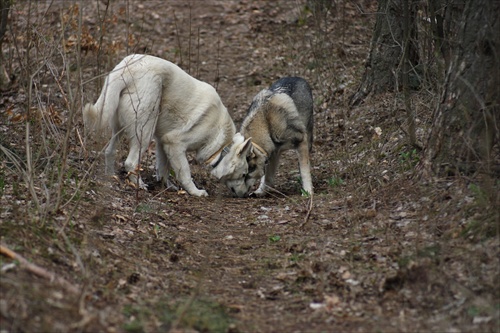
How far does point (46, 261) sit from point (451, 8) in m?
5.08

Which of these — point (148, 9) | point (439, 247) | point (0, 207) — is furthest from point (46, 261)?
point (148, 9)

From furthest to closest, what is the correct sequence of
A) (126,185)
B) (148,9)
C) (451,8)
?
(148,9)
(126,185)
(451,8)

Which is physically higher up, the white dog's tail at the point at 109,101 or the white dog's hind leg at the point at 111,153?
the white dog's tail at the point at 109,101

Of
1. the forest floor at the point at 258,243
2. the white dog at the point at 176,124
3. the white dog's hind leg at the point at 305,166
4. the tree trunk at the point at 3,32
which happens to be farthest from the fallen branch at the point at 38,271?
the tree trunk at the point at 3,32

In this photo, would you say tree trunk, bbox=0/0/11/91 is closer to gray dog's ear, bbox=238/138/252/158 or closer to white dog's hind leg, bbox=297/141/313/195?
gray dog's ear, bbox=238/138/252/158

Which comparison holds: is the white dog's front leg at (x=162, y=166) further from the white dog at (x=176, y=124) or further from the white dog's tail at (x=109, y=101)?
the white dog's tail at (x=109, y=101)

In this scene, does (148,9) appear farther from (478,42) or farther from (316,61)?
(478,42)

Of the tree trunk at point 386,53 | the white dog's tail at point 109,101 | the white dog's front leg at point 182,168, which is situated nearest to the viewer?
the white dog's tail at point 109,101

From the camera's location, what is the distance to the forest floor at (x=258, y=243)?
4.37 m

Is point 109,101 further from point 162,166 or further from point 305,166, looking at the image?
point 305,166

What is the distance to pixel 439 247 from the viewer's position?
17.1 ft

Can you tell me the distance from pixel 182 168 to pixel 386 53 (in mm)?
3375

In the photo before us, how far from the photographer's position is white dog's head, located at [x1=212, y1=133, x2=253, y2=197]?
27.7ft

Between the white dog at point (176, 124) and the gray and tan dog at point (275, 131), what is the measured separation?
0.15 meters
